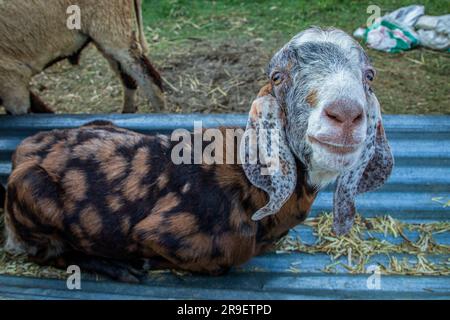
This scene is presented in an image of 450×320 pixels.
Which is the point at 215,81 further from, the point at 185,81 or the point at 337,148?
the point at 337,148

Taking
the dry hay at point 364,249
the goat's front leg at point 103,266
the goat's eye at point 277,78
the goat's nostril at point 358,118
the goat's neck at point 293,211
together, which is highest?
the goat's eye at point 277,78

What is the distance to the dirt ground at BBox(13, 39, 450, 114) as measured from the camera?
18.8 ft

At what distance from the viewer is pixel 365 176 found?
9.39 feet

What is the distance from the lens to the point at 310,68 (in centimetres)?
264

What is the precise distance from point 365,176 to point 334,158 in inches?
17.0

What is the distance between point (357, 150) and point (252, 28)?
4.90 metres

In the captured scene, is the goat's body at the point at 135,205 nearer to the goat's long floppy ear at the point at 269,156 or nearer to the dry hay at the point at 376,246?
the goat's long floppy ear at the point at 269,156

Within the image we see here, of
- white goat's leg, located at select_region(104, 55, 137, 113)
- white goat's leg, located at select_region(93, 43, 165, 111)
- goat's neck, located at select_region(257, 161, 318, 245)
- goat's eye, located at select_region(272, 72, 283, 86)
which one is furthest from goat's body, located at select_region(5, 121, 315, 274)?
white goat's leg, located at select_region(104, 55, 137, 113)

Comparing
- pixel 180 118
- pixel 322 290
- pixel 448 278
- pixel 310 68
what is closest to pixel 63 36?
pixel 180 118

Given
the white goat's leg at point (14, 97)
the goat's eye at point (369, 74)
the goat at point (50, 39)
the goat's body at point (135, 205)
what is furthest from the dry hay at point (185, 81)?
the goat's eye at point (369, 74)

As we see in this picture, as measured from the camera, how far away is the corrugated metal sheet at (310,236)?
3.02 m

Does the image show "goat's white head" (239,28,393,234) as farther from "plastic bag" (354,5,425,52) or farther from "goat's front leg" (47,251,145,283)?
"plastic bag" (354,5,425,52)

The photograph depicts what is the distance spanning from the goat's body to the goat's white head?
0.70ft

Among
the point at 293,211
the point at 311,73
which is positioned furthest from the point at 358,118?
the point at 293,211
